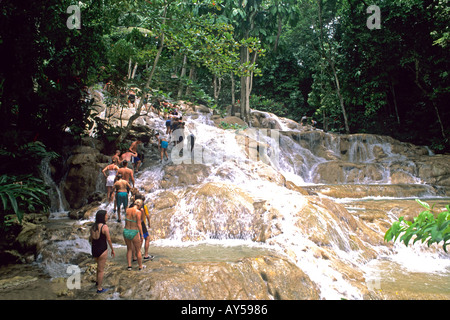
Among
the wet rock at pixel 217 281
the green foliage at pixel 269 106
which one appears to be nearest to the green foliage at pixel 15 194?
the wet rock at pixel 217 281

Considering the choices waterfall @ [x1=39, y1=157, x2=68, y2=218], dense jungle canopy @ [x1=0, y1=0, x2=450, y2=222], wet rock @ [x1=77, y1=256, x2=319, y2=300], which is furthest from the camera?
waterfall @ [x1=39, y1=157, x2=68, y2=218]

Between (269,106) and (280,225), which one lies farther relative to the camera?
(269,106)

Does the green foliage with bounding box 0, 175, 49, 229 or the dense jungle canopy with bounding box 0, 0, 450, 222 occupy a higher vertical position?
the dense jungle canopy with bounding box 0, 0, 450, 222

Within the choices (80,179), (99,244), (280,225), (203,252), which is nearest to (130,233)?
(99,244)

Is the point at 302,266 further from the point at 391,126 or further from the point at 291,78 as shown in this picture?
the point at 291,78

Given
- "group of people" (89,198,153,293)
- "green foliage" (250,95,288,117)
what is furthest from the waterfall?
"green foliage" (250,95,288,117)

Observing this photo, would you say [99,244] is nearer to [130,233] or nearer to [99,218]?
[99,218]

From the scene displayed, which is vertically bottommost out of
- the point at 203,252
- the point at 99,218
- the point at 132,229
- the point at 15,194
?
the point at 203,252

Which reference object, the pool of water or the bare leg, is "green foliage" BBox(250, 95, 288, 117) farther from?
the bare leg

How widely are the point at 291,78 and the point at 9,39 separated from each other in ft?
88.7

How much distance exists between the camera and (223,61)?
1023cm

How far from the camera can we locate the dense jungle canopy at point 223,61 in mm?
6203

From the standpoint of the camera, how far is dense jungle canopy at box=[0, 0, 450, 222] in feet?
20.4

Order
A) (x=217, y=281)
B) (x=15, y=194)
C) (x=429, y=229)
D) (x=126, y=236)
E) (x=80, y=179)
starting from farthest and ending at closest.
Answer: (x=80, y=179), (x=15, y=194), (x=126, y=236), (x=217, y=281), (x=429, y=229)
